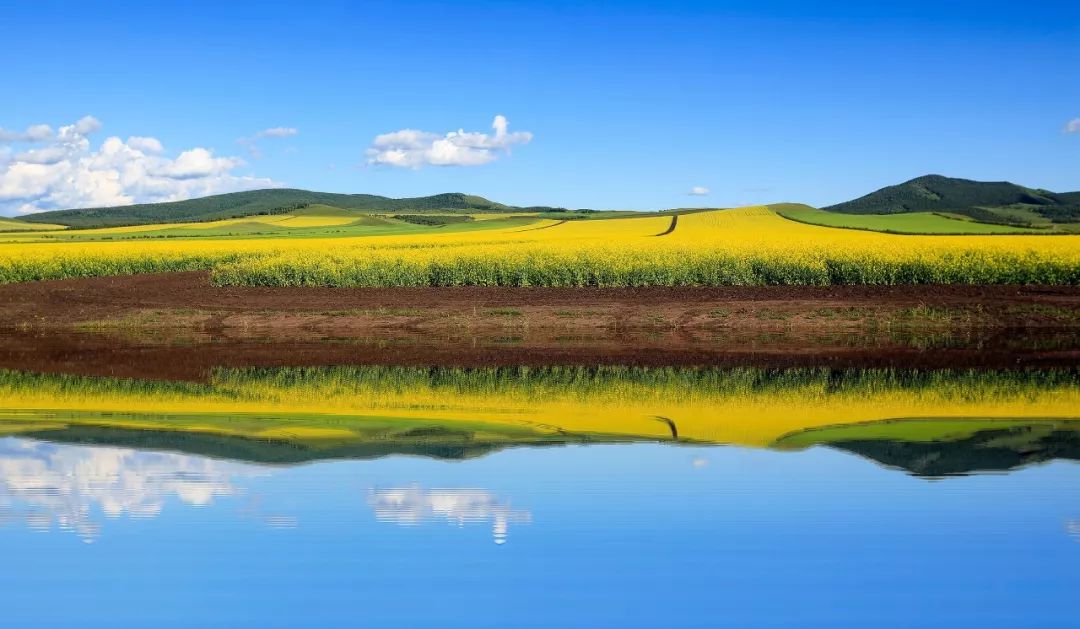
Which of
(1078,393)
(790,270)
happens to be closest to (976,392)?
(1078,393)

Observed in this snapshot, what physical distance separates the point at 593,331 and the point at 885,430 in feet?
66.2

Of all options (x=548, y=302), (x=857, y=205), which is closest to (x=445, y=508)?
(x=548, y=302)

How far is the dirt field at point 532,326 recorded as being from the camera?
1115 inches

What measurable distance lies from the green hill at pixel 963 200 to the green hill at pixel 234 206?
55.3 meters

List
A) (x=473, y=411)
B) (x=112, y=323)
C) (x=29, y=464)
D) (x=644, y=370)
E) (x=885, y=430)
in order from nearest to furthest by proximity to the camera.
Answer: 1. (x=29, y=464)
2. (x=885, y=430)
3. (x=473, y=411)
4. (x=644, y=370)
5. (x=112, y=323)

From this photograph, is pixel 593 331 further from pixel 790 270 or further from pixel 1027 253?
pixel 1027 253

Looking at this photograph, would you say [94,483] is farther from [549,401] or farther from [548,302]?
[548,302]

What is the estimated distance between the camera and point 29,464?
1290 centimetres

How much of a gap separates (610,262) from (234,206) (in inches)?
6165

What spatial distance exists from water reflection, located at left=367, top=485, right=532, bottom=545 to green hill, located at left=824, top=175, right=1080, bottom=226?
75060mm

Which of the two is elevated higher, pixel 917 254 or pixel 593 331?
pixel 917 254

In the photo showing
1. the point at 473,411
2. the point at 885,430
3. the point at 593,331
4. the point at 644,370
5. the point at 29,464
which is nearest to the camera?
the point at 29,464

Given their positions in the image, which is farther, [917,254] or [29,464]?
[917,254]

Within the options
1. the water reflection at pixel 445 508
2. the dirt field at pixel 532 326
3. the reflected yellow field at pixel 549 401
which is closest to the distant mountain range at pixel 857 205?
the dirt field at pixel 532 326
